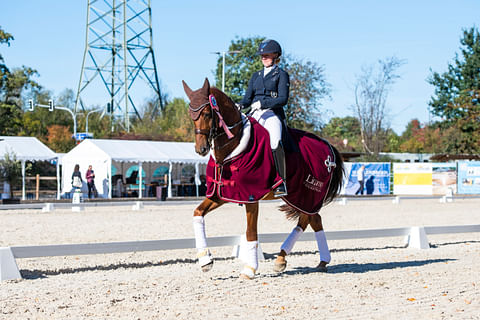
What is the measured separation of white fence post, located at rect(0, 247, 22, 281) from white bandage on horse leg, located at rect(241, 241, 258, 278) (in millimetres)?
2878

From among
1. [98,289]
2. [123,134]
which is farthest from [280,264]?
[123,134]

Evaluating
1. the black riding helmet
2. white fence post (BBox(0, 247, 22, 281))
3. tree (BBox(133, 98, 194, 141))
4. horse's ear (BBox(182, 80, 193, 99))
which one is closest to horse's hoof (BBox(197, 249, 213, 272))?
horse's ear (BBox(182, 80, 193, 99))

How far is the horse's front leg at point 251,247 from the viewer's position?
24.2 ft

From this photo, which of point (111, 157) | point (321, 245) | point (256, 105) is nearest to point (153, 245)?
point (321, 245)

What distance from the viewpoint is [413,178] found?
3834 cm

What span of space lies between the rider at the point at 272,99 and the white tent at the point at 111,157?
24.0m

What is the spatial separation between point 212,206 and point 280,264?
4.15ft

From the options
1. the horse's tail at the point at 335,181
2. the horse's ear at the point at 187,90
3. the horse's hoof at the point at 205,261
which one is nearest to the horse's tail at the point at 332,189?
the horse's tail at the point at 335,181

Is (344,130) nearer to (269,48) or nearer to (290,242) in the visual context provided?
(290,242)

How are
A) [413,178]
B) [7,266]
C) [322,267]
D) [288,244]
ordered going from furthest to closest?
[413,178], [322,267], [288,244], [7,266]

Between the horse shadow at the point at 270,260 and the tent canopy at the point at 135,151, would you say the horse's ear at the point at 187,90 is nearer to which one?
the horse shadow at the point at 270,260

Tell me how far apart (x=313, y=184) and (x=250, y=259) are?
1542 mm

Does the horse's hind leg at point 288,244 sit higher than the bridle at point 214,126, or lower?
lower

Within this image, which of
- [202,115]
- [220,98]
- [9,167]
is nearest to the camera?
[202,115]
